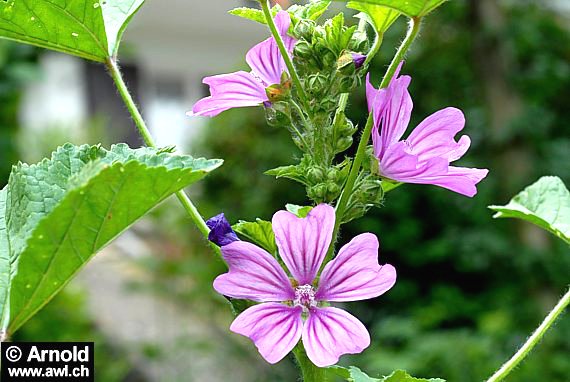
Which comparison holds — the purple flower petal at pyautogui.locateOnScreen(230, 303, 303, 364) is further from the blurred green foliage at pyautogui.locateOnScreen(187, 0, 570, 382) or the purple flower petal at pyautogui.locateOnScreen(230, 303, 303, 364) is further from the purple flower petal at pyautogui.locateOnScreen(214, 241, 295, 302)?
the blurred green foliage at pyautogui.locateOnScreen(187, 0, 570, 382)

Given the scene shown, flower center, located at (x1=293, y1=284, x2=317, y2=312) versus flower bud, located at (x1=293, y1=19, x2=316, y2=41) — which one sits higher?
flower bud, located at (x1=293, y1=19, x2=316, y2=41)

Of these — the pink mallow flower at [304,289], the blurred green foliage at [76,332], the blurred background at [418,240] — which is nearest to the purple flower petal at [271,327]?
the pink mallow flower at [304,289]

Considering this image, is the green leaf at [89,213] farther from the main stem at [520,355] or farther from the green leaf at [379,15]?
the main stem at [520,355]

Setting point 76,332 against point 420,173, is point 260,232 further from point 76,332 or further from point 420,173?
point 76,332

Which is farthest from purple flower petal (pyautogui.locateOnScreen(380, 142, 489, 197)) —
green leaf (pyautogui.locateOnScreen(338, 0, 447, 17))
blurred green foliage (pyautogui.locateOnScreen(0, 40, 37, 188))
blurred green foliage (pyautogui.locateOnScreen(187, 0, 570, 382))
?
blurred green foliage (pyautogui.locateOnScreen(0, 40, 37, 188))

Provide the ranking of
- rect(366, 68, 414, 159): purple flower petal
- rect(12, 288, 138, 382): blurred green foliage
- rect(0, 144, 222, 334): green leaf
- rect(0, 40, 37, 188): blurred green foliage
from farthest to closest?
1. rect(12, 288, 138, 382): blurred green foliage
2. rect(0, 40, 37, 188): blurred green foliage
3. rect(366, 68, 414, 159): purple flower petal
4. rect(0, 144, 222, 334): green leaf

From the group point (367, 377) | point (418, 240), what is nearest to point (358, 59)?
point (367, 377)
